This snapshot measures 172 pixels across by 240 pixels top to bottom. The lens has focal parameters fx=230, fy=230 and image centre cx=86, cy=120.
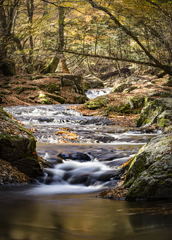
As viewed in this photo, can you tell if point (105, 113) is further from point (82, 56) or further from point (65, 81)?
point (65, 81)

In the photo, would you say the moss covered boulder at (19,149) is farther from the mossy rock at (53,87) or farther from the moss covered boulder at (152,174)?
the mossy rock at (53,87)

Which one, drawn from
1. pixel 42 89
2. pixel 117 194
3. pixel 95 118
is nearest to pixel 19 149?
pixel 117 194

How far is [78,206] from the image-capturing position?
10.1ft

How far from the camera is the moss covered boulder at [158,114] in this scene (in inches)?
443

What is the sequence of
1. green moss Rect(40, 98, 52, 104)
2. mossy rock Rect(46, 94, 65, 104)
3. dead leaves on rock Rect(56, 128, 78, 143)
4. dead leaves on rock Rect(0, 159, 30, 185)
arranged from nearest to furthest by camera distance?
1. dead leaves on rock Rect(0, 159, 30, 185)
2. dead leaves on rock Rect(56, 128, 78, 143)
3. green moss Rect(40, 98, 52, 104)
4. mossy rock Rect(46, 94, 65, 104)

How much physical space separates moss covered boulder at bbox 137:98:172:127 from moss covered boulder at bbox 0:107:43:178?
308 inches

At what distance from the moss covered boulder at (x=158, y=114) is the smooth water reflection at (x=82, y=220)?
29.0 feet

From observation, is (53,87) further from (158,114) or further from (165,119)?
(165,119)

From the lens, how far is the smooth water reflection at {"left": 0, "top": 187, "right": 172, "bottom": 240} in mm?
1736

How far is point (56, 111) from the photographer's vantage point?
15.4 m

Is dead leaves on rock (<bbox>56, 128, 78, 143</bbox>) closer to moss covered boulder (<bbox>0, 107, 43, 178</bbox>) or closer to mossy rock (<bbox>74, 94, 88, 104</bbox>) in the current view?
moss covered boulder (<bbox>0, 107, 43, 178</bbox>)

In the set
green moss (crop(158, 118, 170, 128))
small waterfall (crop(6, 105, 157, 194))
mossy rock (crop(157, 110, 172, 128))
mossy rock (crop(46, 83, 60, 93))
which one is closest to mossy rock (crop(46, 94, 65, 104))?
mossy rock (crop(46, 83, 60, 93))

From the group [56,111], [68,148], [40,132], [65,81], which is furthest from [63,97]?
[68,148]

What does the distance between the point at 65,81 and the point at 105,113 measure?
8877 millimetres
